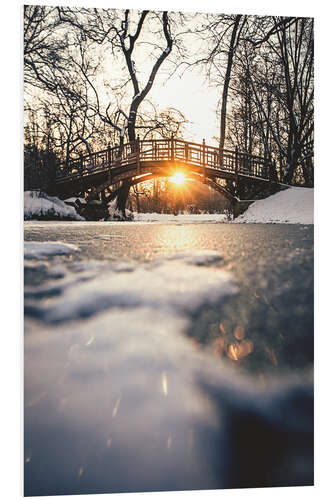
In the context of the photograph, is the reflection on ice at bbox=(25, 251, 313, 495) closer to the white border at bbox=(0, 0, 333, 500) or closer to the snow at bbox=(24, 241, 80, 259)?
the white border at bbox=(0, 0, 333, 500)

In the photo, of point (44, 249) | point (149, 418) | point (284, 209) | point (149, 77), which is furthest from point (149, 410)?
point (284, 209)

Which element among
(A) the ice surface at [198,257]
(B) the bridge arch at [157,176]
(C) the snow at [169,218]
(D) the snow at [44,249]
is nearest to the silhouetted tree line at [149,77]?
(B) the bridge arch at [157,176]

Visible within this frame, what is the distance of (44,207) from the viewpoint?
195 centimetres

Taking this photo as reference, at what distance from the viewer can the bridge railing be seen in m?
2.04

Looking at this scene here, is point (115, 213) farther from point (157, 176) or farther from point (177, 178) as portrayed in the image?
point (177, 178)

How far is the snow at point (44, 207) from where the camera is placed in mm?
1341

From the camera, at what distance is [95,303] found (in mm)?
498

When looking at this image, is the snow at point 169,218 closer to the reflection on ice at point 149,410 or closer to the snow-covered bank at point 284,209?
the snow-covered bank at point 284,209

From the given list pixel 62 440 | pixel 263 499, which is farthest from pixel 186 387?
pixel 263 499

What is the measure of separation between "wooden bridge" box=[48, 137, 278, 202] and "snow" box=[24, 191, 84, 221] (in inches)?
3.4

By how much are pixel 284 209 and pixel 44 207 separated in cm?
173

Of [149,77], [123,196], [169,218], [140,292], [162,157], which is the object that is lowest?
[140,292]

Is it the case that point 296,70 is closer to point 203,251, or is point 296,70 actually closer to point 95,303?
point 203,251

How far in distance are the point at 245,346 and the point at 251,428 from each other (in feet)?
0.35
